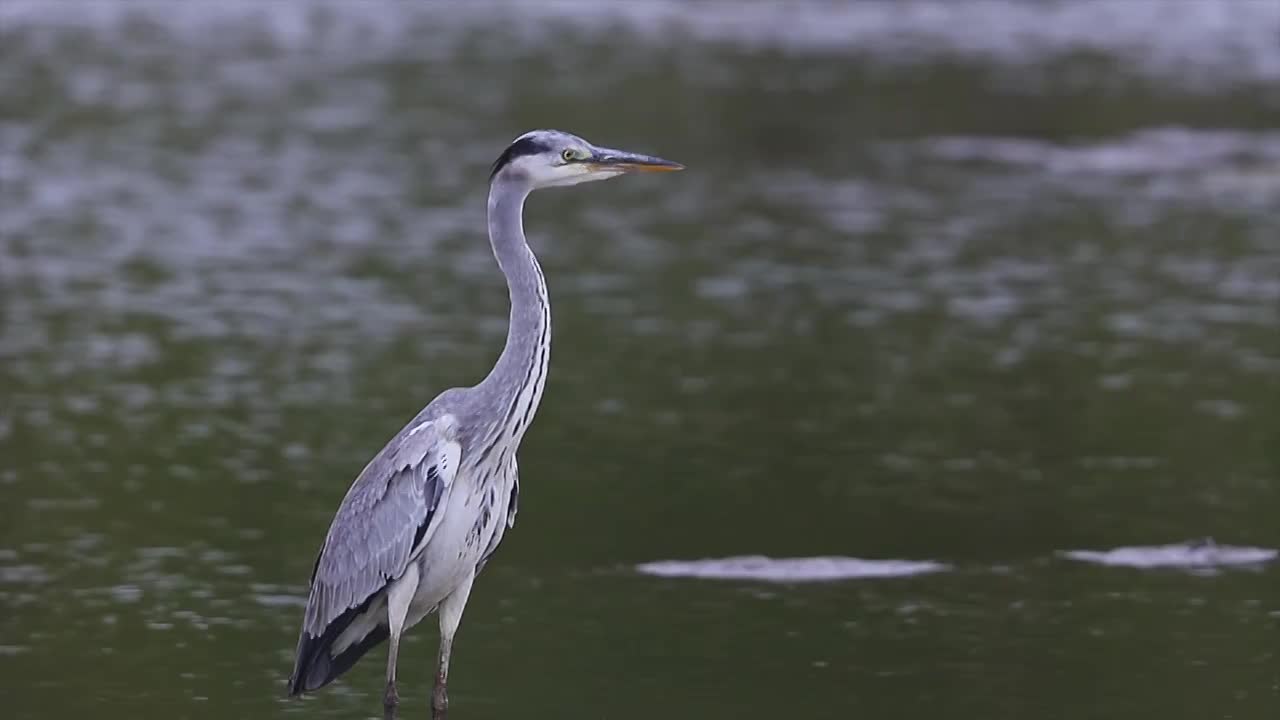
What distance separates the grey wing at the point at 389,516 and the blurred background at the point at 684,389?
0.93 metres

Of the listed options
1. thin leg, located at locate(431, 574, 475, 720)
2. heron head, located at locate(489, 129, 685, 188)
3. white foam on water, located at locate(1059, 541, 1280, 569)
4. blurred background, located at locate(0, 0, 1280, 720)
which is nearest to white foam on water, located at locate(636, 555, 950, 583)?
blurred background, located at locate(0, 0, 1280, 720)

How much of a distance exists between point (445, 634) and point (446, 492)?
580mm

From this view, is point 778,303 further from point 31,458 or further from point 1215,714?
point 1215,714

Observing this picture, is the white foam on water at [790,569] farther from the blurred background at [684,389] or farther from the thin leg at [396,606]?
the thin leg at [396,606]

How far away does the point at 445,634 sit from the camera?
862 centimetres

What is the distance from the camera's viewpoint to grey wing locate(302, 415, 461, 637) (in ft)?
27.5

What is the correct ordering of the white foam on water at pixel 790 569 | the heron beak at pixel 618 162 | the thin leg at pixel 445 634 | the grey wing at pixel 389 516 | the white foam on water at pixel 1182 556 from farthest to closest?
the white foam on water at pixel 1182 556, the white foam on water at pixel 790 569, the heron beak at pixel 618 162, the thin leg at pixel 445 634, the grey wing at pixel 389 516

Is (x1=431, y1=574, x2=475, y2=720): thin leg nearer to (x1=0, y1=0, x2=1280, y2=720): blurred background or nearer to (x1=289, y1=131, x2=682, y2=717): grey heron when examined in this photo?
(x1=289, y1=131, x2=682, y2=717): grey heron

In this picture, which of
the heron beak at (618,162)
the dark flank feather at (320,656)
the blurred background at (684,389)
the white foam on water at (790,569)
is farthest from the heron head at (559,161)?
the white foam on water at (790,569)

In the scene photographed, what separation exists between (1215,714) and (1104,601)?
5.99 feet

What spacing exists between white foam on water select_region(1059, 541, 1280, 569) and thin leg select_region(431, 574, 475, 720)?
4.21 metres

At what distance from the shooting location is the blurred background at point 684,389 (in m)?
10.1

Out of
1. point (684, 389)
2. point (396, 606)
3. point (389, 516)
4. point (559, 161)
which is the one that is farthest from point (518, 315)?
point (684, 389)

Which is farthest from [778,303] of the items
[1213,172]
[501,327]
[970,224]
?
[1213,172]
